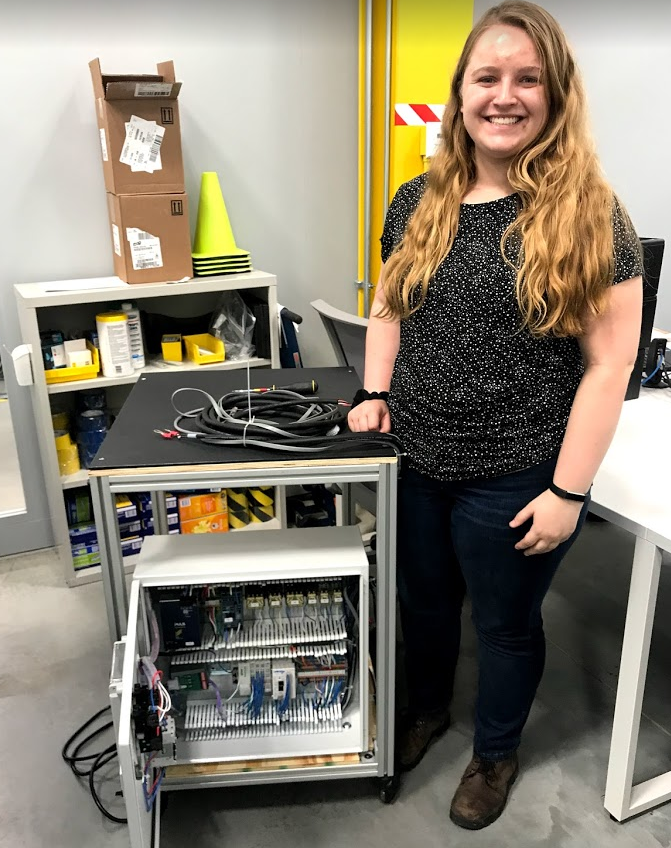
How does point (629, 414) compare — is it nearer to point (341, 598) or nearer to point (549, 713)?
point (549, 713)

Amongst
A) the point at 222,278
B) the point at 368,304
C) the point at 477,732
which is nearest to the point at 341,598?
the point at 477,732

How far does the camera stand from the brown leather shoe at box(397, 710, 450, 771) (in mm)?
1713

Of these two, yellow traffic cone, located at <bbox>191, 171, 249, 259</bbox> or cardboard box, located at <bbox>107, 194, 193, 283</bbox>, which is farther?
yellow traffic cone, located at <bbox>191, 171, 249, 259</bbox>

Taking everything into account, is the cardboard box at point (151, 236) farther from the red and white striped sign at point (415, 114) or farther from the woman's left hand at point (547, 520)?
the woman's left hand at point (547, 520)

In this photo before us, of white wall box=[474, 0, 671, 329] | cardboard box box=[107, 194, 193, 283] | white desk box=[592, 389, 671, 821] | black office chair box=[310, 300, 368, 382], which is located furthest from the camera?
white wall box=[474, 0, 671, 329]

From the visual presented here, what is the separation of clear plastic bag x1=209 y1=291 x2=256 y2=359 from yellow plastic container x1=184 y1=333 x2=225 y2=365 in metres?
0.04

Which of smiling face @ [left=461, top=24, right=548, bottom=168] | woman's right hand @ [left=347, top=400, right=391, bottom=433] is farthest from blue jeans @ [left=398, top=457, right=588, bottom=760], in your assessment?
smiling face @ [left=461, top=24, right=548, bottom=168]

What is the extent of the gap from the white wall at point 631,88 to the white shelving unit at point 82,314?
5.60 feet

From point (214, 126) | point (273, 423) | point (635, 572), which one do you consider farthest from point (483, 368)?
point (214, 126)

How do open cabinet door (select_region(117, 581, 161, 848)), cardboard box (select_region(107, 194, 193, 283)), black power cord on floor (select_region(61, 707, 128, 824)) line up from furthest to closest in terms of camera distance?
cardboard box (select_region(107, 194, 193, 283)), black power cord on floor (select_region(61, 707, 128, 824)), open cabinet door (select_region(117, 581, 161, 848))

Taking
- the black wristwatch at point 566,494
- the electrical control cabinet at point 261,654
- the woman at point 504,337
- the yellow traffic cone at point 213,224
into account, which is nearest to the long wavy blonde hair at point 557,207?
the woman at point 504,337

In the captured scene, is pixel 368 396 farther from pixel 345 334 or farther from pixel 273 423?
pixel 345 334

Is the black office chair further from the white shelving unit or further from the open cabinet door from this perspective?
the open cabinet door

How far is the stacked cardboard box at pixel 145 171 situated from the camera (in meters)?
2.24
